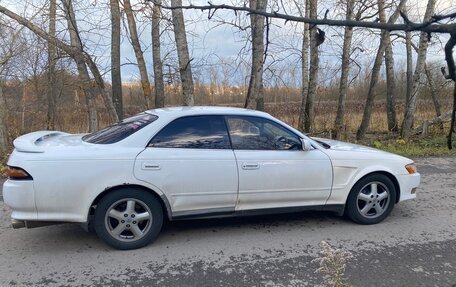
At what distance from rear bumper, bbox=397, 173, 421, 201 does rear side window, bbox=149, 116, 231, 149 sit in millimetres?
2435

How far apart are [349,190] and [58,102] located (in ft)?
37.1

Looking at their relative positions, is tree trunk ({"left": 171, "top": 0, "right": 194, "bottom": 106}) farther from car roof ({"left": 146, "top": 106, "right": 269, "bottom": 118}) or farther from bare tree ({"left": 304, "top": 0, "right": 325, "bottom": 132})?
car roof ({"left": 146, "top": 106, "right": 269, "bottom": 118})

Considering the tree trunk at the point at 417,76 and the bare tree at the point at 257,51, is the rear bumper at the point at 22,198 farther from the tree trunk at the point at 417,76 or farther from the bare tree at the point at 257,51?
the tree trunk at the point at 417,76

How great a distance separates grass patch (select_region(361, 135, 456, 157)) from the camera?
9195mm

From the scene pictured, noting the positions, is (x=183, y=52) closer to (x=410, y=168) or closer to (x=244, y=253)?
(x=410, y=168)

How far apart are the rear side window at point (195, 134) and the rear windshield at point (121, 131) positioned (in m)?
0.28

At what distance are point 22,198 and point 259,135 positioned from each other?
2678mm

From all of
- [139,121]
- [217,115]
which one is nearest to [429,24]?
[217,115]

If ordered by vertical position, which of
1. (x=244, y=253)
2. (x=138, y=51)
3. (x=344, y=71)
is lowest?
(x=244, y=253)

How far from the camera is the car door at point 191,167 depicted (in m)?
3.74

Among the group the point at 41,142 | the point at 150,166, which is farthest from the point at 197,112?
the point at 41,142

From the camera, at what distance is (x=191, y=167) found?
3.82 m

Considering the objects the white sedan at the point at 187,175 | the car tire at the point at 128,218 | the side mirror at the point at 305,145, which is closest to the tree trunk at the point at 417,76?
the white sedan at the point at 187,175

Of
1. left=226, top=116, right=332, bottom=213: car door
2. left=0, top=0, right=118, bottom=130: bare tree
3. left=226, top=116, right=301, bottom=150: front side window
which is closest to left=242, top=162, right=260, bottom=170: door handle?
left=226, top=116, right=332, bottom=213: car door
